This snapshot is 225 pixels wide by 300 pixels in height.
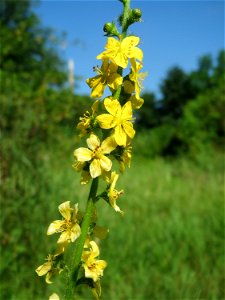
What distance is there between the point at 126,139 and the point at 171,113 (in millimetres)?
41424

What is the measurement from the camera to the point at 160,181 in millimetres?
9773

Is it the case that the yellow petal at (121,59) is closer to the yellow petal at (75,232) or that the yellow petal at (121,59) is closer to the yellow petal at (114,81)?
the yellow petal at (114,81)

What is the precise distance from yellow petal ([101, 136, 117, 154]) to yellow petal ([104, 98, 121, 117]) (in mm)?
74

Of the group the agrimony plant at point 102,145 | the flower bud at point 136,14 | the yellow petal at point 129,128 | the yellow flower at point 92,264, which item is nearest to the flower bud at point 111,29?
the agrimony plant at point 102,145

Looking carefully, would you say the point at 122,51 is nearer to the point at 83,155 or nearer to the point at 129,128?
the point at 129,128

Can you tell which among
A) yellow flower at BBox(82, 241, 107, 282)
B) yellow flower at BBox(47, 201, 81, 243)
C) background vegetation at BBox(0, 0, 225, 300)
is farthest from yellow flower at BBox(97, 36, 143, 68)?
background vegetation at BBox(0, 0, 225, 300)

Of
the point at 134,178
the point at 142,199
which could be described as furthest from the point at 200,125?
the point at 142,199

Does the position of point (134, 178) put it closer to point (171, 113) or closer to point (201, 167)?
point (201, 167)

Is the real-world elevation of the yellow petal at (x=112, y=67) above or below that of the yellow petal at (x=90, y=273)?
above

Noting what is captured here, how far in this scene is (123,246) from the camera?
4719 millimetres

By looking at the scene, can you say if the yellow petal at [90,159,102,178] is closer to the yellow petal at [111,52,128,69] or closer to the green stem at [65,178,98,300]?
the green stem at [65,178,98,300]

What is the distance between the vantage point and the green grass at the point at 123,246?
3.78m

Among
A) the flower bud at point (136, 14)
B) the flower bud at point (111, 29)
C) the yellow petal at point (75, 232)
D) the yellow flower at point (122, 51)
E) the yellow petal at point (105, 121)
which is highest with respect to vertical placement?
the flower bud at point (111, 29)

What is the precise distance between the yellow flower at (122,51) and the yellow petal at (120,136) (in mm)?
186
